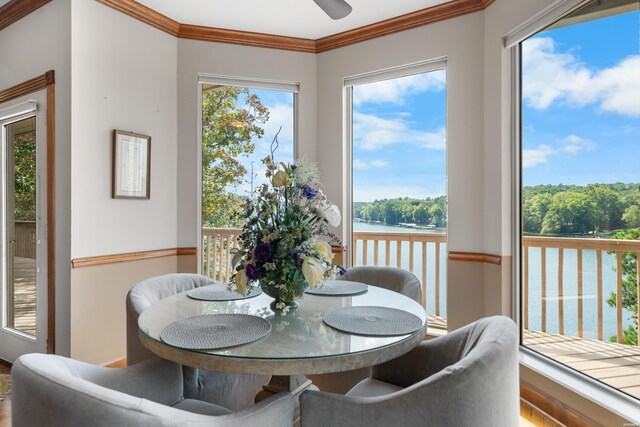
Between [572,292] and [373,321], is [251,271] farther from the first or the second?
[572,292]

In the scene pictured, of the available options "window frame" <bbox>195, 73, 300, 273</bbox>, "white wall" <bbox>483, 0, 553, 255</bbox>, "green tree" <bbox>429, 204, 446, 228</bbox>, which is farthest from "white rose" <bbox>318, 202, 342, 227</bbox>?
"window frame" <bbox>195, 73, 300, 273</bbox>

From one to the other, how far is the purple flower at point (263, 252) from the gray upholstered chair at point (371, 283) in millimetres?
817

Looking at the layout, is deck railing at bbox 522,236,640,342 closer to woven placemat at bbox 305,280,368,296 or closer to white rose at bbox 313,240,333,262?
woven placemat at bbox 305,280,368,296

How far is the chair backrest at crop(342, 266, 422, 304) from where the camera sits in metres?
2.19

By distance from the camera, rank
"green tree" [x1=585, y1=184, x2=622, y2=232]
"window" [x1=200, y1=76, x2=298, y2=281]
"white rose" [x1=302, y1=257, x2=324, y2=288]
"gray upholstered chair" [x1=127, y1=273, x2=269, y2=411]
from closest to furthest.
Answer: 1. "white rose" [x1=302, y1=257, x2=324, y2=288]
2. "gray upholstered chair" [x1=127, y1=273, x2=269, y2=411]
3. "green tree" [x1=585, y1=184, x2=622, y2=232]
4. "window" [x1=200, y1=76, x2=298, y2=281]

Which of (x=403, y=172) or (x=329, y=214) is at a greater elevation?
(x=403, y=172)

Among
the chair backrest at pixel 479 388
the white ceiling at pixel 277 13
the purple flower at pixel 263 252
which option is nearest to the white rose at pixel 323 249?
the purple flower at pixel 263 252

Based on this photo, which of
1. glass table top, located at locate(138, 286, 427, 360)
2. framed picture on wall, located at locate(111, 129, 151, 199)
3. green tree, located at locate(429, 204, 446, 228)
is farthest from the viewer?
green tree, located at locate(429, 204, 446, 228)

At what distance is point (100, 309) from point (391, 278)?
2.05 meters

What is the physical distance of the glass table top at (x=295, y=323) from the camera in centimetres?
116

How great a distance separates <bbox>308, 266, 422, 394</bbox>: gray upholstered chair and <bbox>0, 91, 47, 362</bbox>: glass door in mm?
2102

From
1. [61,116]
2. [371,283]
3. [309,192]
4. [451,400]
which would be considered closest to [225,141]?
[61,116]

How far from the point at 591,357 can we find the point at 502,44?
2044 mm

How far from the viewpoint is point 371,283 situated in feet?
8.05
